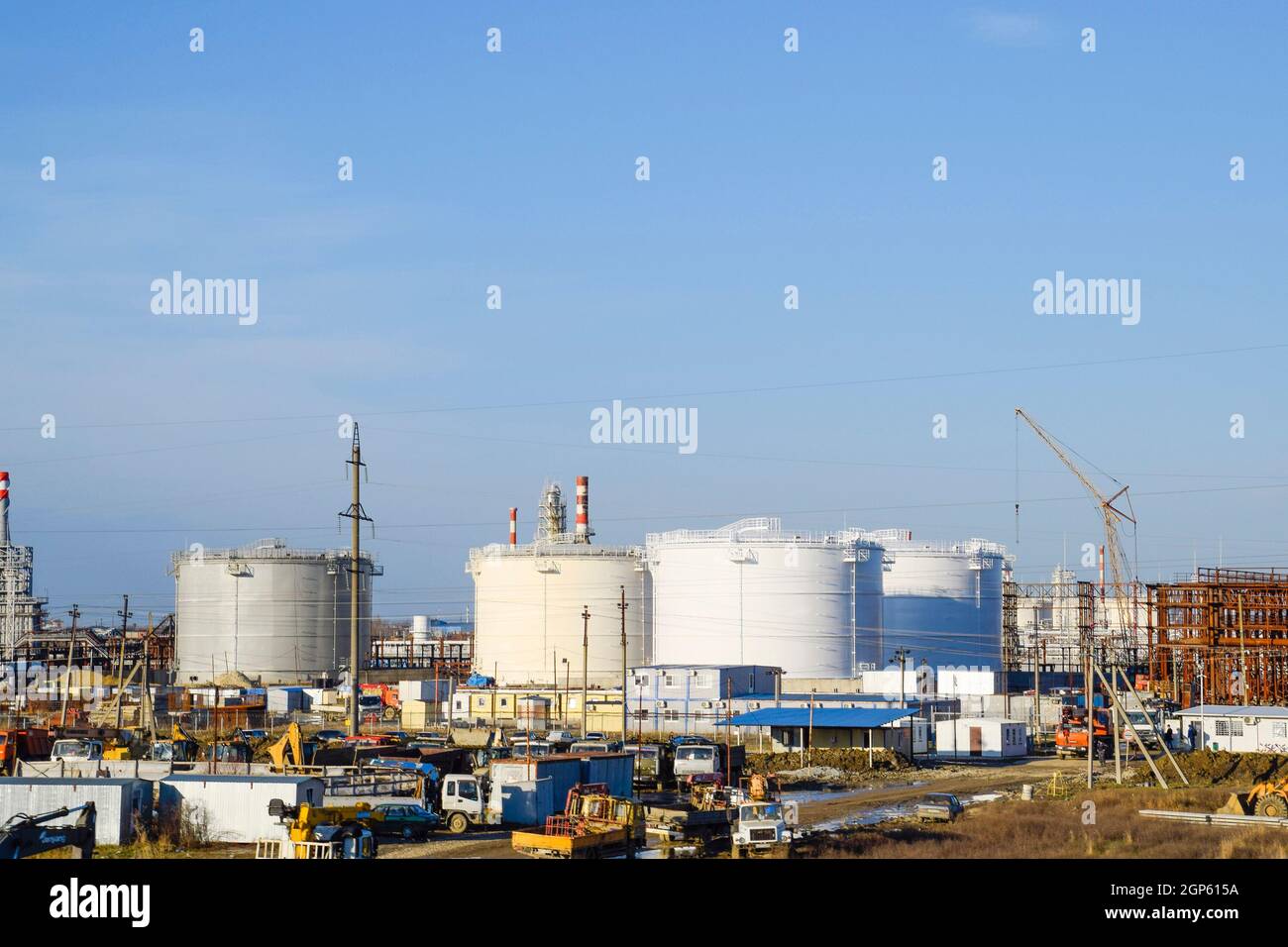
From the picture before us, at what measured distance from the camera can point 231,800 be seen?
1211 inches

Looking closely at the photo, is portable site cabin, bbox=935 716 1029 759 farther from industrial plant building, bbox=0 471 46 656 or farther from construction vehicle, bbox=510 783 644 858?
industrial plant building, bbox=0 471 46 656

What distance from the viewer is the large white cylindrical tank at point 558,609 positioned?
92125 millimetres

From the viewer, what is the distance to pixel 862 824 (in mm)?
34250

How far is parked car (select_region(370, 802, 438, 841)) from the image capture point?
3177cm

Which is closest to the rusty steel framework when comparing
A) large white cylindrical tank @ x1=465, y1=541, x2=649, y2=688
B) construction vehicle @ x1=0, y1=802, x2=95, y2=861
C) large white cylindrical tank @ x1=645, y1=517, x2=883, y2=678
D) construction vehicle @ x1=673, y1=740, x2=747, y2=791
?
large white cylindrical tank @ x1=645, y1=517, x2=883, y2=678

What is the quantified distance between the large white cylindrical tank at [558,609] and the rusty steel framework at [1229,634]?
104 feet

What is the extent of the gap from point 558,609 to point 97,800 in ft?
210

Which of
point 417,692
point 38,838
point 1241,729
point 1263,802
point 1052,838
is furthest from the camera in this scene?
point 417,692

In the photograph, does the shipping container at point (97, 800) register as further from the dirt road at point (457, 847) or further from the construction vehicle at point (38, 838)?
the dirt road at point (457, 847)

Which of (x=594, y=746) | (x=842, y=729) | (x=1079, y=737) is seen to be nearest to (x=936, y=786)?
(x=842, y=729)

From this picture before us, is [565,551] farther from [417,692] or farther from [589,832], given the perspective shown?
[589,832]
